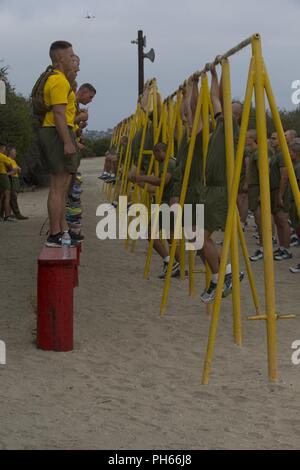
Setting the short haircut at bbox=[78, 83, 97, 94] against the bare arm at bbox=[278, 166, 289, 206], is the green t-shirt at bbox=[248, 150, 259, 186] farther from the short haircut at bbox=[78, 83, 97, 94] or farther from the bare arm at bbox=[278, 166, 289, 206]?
the short haircut at bbox=[78, 83, 97, 94]

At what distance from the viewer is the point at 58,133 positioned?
7008mm

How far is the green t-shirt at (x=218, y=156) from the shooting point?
6.54 meters

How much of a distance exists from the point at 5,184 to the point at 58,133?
1113 centimetres

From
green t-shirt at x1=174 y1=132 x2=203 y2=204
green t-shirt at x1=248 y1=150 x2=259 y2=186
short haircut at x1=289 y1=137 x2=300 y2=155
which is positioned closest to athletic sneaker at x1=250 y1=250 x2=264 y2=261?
green t-shirt at x1=248 y1=150 x2=259 y2=186

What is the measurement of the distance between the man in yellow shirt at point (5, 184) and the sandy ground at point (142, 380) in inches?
334

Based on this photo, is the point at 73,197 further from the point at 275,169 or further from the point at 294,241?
the point at 294,241

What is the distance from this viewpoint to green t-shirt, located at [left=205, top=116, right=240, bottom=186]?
654 centimetres

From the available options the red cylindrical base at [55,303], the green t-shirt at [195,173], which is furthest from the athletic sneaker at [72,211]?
the red cylindrical base at [55,303]

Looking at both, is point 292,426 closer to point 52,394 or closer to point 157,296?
point 52,394

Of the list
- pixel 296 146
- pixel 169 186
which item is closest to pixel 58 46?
pixel 169 186

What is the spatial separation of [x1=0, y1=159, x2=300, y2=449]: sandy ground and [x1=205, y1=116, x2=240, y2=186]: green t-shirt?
1.28 meters

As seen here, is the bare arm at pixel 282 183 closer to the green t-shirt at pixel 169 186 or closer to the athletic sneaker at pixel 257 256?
the athletic sneaker at pixel 257 256

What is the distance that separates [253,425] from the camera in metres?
4.68

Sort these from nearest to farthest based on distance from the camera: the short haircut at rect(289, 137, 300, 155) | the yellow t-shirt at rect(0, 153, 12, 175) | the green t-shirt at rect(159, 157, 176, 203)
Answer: the green t-shirt at rect(159, 157, 176, 203) < the short haircut at rect(289, 137, 300, 155) < the yellow t-shirt at rect(0, 153, 12, 175)
